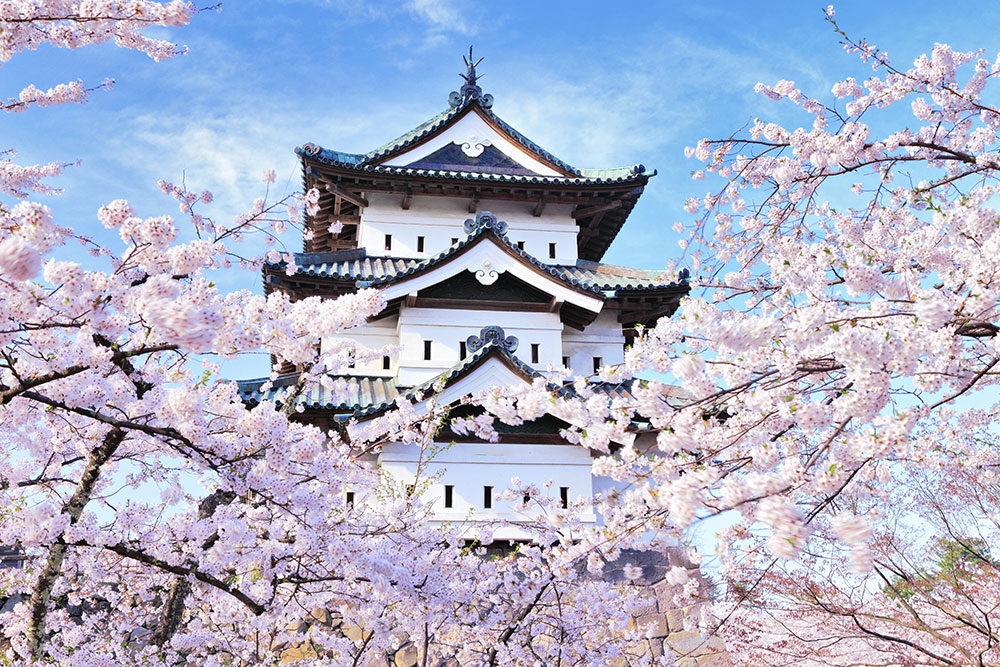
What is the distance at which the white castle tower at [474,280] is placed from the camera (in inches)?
488

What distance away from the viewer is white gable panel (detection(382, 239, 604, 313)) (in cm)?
1400

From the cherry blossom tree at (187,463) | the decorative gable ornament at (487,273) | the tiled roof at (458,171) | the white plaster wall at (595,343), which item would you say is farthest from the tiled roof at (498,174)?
the cherry blossom tree at (187,463)

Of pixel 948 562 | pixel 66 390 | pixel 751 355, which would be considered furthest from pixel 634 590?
pixel 66 390

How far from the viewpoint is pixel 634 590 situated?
1034 cm

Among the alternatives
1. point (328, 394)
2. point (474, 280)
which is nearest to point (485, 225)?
point (474, 280)

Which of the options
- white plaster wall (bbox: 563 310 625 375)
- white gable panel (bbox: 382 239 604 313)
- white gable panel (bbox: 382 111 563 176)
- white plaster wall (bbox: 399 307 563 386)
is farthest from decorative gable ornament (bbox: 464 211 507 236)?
white gable panel (bbox: 382 111 563 176)

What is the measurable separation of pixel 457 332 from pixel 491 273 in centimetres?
137

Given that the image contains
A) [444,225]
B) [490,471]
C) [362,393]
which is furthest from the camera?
[444,225]

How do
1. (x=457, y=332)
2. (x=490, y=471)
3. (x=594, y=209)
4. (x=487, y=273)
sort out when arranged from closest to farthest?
1. (x=490, y=471)
2. (x=487, y=273)
3. (x=457, y=332)
4. (x=594, y=209)

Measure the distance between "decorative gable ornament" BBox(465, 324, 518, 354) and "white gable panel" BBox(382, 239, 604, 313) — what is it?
1.88 metres

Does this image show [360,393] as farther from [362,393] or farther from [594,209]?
[594,209]

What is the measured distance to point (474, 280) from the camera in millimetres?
14672

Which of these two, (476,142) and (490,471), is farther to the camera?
(476,142)

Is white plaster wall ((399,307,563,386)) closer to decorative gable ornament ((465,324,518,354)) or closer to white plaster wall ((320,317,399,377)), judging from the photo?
white plaster wall ((320,317,399,377))
